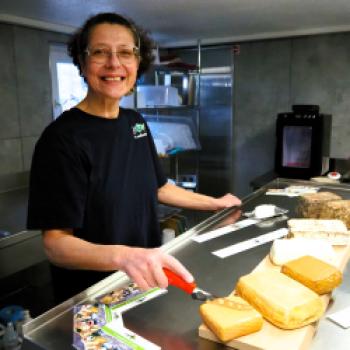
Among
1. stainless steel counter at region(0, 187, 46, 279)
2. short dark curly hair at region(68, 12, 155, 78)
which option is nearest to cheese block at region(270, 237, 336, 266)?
short dark curly hair at region(68, 12, 155, 78)

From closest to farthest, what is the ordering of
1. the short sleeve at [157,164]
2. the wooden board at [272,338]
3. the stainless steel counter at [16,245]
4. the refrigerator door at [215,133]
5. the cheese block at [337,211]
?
the wooden board at [272,338] < the cheese block at [337,211] < the short sleeve at [157,164] < the stainless steel counter at [16,245] < the refrigerator door at [215,133]

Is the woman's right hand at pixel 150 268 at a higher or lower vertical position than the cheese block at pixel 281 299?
higher

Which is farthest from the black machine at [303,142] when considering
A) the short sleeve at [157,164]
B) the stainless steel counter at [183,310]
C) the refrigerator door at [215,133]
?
the stainless steel counter at [183,310]

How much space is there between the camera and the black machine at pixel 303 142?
2736 mm

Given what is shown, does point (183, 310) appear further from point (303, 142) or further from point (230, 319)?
point (303, 142)

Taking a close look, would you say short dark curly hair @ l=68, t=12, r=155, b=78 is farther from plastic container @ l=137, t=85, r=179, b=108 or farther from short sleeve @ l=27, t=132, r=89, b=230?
plastic container @ l=137, t=85, r=179, b=108

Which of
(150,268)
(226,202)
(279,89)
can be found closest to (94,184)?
(150,268)

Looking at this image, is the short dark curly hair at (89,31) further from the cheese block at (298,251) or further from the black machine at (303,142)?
the black machine at (303,142)

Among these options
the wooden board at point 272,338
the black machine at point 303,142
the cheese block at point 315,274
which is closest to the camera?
the wooden board at point 272,338

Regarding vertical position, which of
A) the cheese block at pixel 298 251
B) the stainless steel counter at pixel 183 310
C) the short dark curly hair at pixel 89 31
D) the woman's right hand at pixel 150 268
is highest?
the short dark curly hair at pixel 89 31

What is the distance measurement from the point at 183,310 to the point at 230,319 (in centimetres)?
14

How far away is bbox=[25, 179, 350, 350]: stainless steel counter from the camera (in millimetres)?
682

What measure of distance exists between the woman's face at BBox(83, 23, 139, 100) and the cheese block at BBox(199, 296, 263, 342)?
675 millimetres

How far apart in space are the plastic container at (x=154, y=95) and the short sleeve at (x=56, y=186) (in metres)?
2.31
